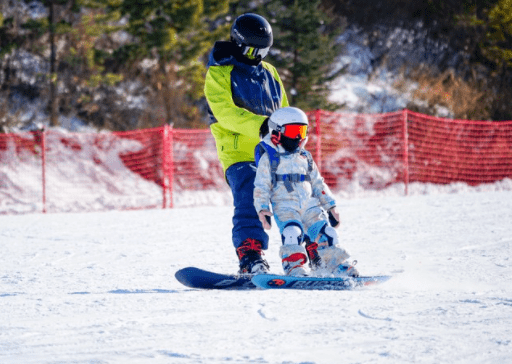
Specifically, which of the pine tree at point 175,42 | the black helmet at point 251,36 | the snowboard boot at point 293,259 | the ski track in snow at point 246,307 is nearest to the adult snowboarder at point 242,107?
the black helmet at point 251,36

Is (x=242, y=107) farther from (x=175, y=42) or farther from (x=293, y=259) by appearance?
(x=175, y=42)

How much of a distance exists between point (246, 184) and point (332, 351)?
1.86m

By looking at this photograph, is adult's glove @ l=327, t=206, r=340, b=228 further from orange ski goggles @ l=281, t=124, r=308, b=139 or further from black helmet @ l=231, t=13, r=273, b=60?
black helmet @ l=231, t=13, r=273, b=60

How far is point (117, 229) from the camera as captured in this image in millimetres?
7945

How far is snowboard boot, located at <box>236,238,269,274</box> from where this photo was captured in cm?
402

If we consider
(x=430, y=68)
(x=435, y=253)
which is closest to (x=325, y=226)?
(x=435, y=253)

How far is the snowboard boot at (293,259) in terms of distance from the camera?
151 inches

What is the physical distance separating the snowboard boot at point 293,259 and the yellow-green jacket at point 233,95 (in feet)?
2.29

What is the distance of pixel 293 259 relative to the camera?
386cm

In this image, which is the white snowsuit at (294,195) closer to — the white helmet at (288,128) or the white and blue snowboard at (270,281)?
the white helmet at (288,128)

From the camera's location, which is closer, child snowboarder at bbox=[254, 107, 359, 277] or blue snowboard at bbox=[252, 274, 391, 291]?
blue snowboard at bbox=[252, 274, 391, 291]

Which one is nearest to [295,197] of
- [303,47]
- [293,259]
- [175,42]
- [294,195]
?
[294,195]

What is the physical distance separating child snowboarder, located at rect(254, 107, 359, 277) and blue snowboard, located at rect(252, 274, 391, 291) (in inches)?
7.0

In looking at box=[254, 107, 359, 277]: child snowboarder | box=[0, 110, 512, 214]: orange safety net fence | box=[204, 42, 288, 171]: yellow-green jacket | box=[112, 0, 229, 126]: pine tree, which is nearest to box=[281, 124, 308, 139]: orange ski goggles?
box=[254, 107, 359, 277]: child snowboarder
